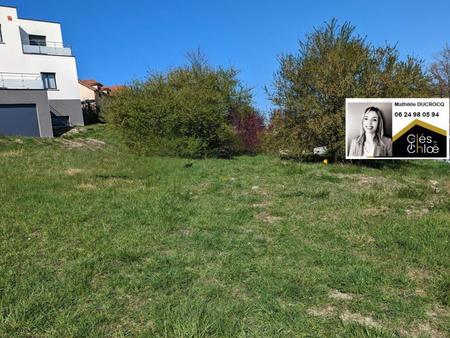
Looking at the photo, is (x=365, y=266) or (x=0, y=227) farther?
(x=0, y=227)

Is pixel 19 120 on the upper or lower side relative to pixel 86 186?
upper

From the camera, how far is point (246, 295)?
8.46 ft

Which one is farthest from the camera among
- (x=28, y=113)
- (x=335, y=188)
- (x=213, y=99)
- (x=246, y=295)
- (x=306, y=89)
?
(x=28, y=113)

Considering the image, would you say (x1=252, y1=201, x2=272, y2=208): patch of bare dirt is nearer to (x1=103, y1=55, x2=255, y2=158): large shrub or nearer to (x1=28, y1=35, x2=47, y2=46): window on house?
(x1=103, y1=55, x2=255, y2=158): large shrub

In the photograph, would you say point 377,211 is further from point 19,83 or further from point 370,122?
point 19,83

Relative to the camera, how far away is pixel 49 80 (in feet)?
79.9

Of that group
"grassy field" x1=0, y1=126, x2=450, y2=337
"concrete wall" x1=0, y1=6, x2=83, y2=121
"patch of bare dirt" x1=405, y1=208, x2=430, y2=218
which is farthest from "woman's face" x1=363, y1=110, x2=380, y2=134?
"concrete wall" x1=0, y1=6, x2=83, y2=121

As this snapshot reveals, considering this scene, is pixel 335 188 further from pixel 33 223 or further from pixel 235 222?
pixel 33 223

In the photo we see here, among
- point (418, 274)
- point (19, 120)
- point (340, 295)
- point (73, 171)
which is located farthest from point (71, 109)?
point (418, 274)

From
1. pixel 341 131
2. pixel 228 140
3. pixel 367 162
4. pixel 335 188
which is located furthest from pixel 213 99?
pixel 335 188

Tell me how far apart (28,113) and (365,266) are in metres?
22.4

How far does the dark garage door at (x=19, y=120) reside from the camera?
18.7 meters

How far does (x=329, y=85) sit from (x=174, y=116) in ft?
21.0
